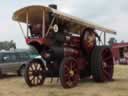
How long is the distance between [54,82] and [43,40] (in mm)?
3222

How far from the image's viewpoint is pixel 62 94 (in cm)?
1309

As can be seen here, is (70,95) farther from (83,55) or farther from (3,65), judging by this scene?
(3,65)

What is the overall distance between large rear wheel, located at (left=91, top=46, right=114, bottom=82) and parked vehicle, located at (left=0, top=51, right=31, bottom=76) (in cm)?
682

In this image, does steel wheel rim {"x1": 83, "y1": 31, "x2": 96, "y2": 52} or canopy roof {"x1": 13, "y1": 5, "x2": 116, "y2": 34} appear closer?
canopy roof {"x1": 13, "y1": 5, "x2": 116, "y2": 34}

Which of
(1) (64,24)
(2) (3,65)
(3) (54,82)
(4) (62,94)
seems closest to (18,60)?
(2) (3,65)

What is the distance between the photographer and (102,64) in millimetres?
16766

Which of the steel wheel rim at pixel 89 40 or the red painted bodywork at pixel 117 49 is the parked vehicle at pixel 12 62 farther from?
the red painted bodywork at pixel 117 49

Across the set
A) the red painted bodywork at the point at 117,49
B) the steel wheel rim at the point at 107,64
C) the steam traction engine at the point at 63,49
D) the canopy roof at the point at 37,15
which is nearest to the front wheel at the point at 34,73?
the steam traction engine at the point at 63,49

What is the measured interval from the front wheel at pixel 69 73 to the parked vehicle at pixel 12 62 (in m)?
8.14

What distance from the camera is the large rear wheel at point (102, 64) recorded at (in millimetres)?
16578

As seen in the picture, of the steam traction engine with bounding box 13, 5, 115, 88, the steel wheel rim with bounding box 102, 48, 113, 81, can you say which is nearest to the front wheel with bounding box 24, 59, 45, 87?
the steam traction engine with bounding box 13, 5, 115, 88

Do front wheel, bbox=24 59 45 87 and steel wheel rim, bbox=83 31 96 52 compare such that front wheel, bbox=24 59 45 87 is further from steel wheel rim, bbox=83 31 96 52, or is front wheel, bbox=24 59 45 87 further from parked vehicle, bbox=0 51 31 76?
parked vehicle, bbox=0 51 31 76

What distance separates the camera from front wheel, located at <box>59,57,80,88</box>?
14.6 metres

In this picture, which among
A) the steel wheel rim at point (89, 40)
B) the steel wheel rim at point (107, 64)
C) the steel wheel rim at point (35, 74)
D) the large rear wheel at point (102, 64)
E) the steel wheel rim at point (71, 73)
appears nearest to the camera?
the steel wheel rim at point (71, 73)
